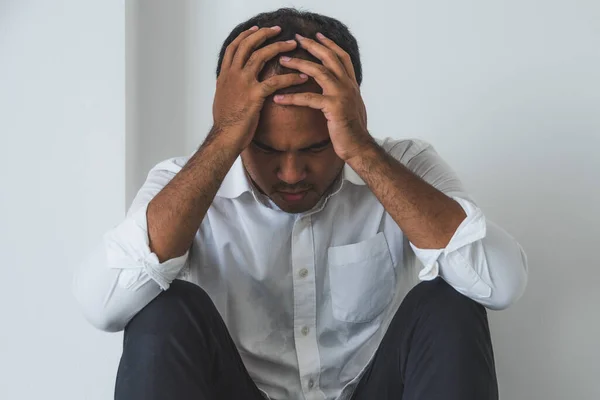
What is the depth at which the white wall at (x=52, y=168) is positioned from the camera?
1.58 m

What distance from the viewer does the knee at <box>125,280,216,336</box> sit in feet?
3.30

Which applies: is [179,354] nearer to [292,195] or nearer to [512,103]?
[292,195]

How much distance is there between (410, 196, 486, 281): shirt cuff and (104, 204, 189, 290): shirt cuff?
33cm

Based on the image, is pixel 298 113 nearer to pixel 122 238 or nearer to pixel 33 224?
pixel 122 238

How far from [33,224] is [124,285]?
2.01ft

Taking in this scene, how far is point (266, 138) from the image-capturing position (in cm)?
113

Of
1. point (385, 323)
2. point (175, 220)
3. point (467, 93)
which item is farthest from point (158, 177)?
point (467, 93)

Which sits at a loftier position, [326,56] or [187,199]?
[326,56]

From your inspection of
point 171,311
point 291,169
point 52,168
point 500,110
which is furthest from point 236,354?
point 500,110

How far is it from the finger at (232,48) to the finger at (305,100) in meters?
0.10

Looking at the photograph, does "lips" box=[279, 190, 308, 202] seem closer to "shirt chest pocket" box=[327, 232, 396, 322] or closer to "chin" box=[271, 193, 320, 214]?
"chin" box=[271, 193, 320, 214]

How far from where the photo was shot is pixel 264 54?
111 cm

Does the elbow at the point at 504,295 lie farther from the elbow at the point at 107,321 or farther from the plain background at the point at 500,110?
the plain background at the point at 500,110

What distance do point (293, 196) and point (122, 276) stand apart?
276mm
